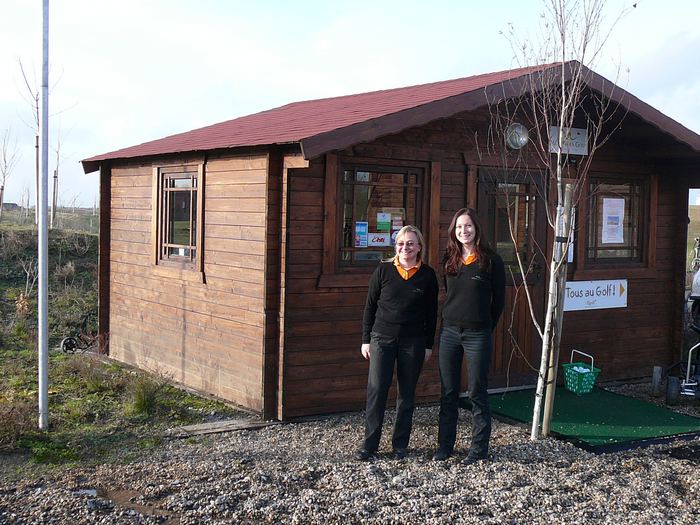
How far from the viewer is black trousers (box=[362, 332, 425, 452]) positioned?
6438mm

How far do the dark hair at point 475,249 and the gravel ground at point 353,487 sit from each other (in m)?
1.47

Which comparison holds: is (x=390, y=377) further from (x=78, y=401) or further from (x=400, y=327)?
(x=78, y=401)

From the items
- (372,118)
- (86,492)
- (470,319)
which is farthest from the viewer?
(372,118)

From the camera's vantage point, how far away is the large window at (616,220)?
384 inches

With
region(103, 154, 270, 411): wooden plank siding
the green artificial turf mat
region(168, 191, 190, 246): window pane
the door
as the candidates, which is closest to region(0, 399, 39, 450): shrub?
region(103, 154, 270, 411): wooden plank siding

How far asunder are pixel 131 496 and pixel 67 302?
9.61 meters

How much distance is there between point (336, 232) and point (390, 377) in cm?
184

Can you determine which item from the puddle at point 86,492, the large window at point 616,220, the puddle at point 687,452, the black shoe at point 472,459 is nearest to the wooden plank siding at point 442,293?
the large window at point 616,220

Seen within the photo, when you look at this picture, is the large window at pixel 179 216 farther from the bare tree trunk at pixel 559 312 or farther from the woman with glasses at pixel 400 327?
the bare tree trunk at pixel 559 312

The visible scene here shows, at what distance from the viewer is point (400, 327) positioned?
20.9 ft

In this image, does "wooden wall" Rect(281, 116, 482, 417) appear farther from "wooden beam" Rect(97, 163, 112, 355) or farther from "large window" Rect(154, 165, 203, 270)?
"wooden beam" Rect(97, 163, 112, 355)

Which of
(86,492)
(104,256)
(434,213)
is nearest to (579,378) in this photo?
(434,213)

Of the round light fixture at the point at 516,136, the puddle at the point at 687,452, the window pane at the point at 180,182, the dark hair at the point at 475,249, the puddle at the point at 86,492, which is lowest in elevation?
the puddle at the point at 687,452

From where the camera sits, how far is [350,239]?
811 cm
